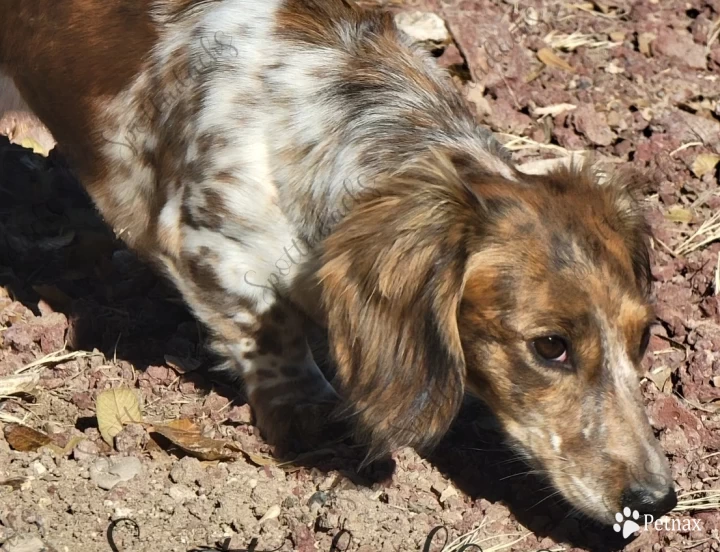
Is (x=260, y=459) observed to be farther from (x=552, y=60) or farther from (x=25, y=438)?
(x=552, y=60)

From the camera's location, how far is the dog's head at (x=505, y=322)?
3.22 metres

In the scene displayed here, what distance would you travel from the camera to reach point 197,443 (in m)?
3.89

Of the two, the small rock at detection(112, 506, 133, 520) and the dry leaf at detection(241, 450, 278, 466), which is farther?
the dry leaf at detection(241, 450, 278, 466)

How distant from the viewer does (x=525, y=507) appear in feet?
12.3

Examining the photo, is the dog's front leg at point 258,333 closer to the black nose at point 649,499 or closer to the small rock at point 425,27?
the black nose at point 649,499

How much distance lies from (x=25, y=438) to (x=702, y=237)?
2.81 meters

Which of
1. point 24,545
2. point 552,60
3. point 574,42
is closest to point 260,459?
point 24,545

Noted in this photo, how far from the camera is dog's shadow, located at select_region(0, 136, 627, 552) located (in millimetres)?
3785

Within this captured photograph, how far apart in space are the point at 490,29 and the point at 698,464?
9.17 ft

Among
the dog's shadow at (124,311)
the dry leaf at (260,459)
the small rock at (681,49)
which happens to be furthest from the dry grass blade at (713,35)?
the dry leaf at (260,459)

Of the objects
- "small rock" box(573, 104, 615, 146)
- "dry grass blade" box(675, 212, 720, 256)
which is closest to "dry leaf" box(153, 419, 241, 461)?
"dry grass blade" box(675, 212, 720, 256)

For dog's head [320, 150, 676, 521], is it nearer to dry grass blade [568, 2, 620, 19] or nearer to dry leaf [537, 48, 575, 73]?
dry leaf [537, 48, 575, 73]

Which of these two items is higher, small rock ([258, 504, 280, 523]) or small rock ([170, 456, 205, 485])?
small rock ([170, 456, 205, 485])

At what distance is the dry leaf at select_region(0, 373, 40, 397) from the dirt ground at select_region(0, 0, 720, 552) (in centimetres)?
3
